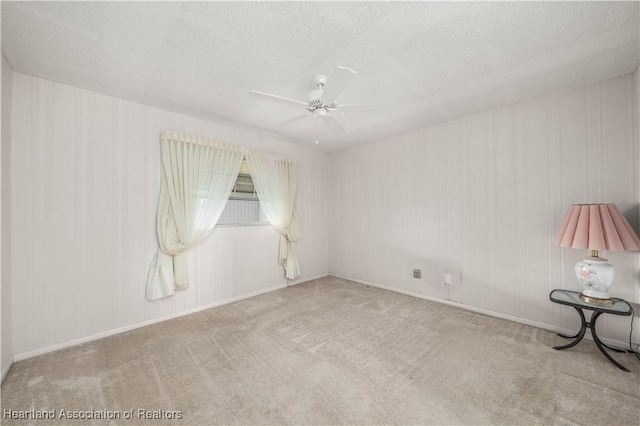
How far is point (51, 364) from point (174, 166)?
212cm

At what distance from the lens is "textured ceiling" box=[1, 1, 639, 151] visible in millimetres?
1542

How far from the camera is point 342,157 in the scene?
4812 mm

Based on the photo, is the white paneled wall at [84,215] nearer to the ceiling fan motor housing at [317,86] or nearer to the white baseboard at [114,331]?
the white baseboard at [114,331]

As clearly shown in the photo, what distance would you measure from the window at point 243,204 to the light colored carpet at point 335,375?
1440 millimetres

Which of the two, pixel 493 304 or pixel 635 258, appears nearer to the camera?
pixel 635 258

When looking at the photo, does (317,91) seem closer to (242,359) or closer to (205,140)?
(205,140)

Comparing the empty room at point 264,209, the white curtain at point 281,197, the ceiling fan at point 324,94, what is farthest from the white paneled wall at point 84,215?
the ceiling fan at point 324,94

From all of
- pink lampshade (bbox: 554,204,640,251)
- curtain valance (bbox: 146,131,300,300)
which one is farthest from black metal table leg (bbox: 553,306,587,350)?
curtain valance (bbox: 146,131,300,300)

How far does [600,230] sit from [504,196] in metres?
1.00

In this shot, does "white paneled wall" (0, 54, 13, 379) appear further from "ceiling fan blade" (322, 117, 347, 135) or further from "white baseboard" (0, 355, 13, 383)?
"ceiling fan blade" (322, 117, 347, 135)

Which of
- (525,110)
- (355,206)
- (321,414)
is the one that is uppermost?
(525,110)

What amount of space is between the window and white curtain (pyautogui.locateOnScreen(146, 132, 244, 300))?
26 centimetres

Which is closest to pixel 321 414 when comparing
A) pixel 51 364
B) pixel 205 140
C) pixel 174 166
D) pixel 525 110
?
pixel 51 364

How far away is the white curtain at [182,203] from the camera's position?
2912 mm
